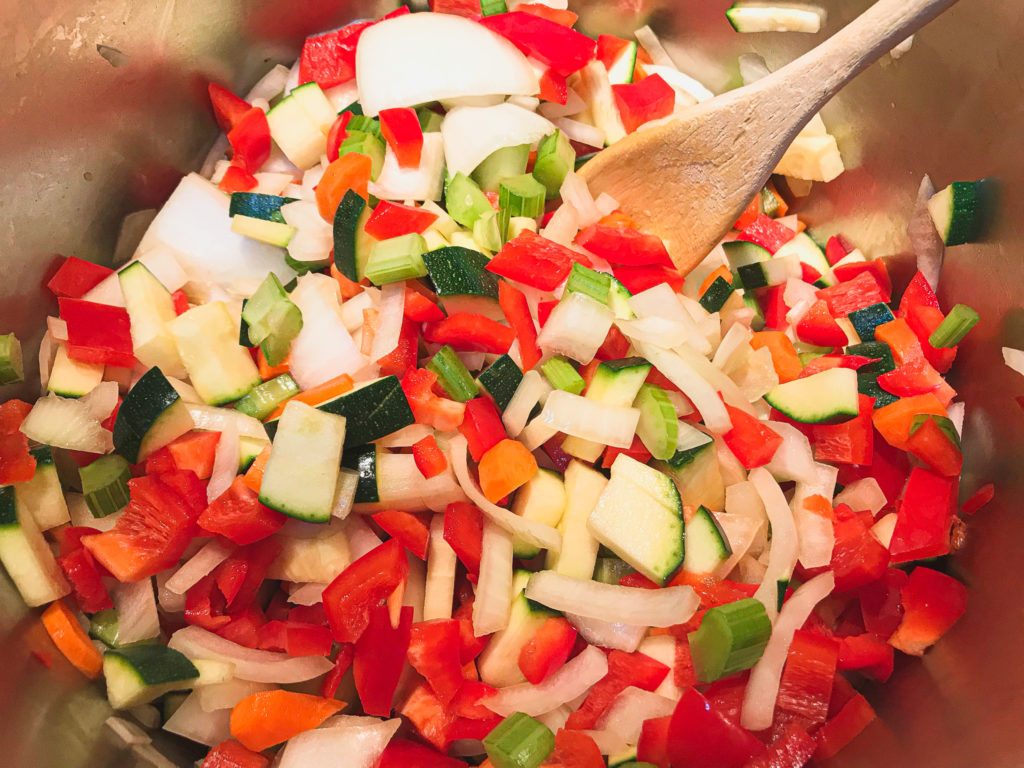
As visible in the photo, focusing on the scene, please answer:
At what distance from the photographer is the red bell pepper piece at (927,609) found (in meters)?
1.72

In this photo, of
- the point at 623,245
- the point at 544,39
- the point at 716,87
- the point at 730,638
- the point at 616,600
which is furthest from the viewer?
the point at 716,87

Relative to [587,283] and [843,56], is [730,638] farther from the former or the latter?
[843,56]

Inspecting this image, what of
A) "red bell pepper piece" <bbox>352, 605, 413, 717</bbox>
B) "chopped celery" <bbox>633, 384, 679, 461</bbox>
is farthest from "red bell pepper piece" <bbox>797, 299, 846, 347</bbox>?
"red bell pepper piece" <bbox>352, 605, 413, 717</bbox>

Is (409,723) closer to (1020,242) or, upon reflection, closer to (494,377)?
(494,377)

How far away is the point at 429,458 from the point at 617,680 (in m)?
0.67

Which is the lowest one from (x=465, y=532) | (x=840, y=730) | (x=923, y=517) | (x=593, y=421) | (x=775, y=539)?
(x=840, y=730)

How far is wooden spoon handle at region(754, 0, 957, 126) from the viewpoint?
68.9 inches

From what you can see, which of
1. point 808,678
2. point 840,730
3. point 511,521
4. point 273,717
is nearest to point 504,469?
point 511,521

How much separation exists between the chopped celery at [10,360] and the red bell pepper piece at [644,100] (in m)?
1.84

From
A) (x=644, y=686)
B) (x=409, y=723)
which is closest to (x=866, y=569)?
(x=644, y=686)

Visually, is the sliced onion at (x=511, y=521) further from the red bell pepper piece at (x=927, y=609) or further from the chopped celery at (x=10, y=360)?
the chopped celery at (x=10, y=360)

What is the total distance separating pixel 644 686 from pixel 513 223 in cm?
120

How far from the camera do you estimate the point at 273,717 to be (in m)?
1.59

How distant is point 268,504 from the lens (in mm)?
1577
